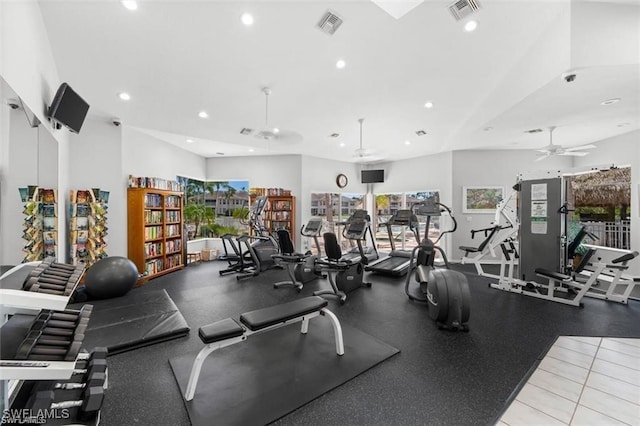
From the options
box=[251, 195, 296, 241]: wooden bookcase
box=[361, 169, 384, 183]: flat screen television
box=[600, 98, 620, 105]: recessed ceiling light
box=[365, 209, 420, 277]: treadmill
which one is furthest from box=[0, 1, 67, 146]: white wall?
box=[361, 169, 384, 183]: flat screen television

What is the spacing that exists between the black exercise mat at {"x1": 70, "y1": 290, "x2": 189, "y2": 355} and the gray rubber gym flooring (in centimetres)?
12

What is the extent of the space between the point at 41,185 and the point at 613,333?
261 inches

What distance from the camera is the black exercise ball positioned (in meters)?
4.05

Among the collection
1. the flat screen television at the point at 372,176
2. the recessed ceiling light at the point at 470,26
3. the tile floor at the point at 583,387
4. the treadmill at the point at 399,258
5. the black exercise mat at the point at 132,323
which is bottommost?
the tile floor at the point at 583,387

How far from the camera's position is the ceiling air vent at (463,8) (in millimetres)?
2625

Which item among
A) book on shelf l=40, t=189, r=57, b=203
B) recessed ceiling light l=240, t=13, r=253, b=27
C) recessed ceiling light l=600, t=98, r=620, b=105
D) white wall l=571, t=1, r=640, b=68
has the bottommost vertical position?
book on shelf l=40, t=189, r=57, b=203

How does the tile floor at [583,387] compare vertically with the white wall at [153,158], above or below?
below

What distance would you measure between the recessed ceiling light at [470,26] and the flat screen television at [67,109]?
15.1 feet

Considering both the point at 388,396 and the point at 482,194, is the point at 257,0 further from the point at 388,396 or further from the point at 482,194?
the point at 482,194

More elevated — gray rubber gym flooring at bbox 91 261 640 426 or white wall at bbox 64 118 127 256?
white wall at bbox 64 118 127 256

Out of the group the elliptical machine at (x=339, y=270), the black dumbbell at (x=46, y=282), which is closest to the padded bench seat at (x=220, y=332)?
the black dumbbell at (x=46, y=282)

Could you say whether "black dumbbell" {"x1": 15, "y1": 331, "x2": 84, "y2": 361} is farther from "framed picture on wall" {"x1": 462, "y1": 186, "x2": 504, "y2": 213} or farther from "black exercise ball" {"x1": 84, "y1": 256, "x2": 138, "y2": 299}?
"framed picture on wall" {"x1": 462, "y1": 186, "x2": 504, "y2": 213}

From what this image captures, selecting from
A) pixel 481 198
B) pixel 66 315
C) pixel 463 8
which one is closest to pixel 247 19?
pixel 463 8

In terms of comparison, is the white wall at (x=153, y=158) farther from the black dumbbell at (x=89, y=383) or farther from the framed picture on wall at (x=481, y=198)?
the framed picture on wall at (x=481, y=198)
